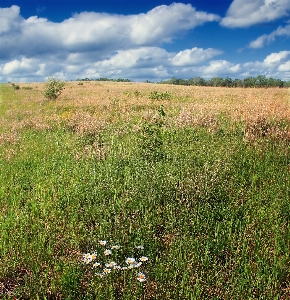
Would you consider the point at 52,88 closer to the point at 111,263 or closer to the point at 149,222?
the point at 149,222

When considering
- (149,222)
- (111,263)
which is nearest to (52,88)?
(149,222)

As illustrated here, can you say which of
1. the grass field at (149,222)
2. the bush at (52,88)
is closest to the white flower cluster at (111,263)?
the grass field at (149,222)

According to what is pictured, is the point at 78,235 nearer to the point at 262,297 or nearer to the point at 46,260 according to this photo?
the point at 46,260

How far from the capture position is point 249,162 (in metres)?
5.84


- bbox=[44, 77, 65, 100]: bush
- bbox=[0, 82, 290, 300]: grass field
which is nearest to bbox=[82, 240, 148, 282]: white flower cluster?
bbox=[0, 82, 290, 300]: grass field

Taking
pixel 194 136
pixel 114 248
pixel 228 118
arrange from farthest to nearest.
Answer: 1. pixel 228 118
2. pixel 194 136
3. pixel 114 248

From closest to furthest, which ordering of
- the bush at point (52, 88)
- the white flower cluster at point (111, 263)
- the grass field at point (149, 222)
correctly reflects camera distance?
the white flower cluster at point (111, 263)
the grass field at point (149, 222)
the bush at point (52, 88)

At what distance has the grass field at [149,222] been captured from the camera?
2.96m

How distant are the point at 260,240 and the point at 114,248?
5.57ft

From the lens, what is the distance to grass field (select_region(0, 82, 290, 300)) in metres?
2.96

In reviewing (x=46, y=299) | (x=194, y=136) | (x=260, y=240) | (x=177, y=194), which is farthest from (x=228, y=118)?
(x=46, y=299)

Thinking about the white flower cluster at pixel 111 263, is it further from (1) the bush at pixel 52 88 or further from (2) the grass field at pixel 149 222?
(1) the bush at pixel 52 88

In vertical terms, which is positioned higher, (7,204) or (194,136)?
(194,136)

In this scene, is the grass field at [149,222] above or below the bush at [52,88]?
below
